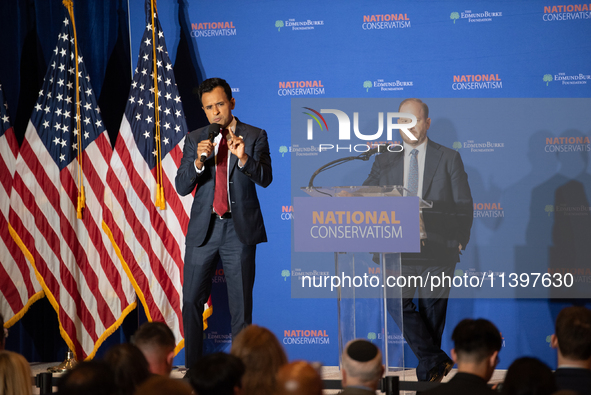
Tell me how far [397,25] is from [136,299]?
3.37 meters

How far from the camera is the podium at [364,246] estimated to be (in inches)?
131

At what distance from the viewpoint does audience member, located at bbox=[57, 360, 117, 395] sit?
1.57m

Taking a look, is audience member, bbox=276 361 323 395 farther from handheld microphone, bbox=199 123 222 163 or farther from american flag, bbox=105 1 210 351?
american flag, bbox=105 1 210 351

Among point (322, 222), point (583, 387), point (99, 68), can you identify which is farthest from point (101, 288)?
point (583, 387)

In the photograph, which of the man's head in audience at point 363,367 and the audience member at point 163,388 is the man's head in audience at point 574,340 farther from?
the audience member at point 163,388

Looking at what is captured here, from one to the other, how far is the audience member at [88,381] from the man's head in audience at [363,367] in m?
0.81

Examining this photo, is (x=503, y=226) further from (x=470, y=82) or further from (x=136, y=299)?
(x=136, y=299)

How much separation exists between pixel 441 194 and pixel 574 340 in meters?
2.57

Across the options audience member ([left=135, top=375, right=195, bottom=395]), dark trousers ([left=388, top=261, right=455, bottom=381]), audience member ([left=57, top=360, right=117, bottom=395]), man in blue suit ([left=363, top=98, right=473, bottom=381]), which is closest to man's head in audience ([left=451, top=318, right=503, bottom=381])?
audience member ([left=135, top=375, right=195, bottom=395])

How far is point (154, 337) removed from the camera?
7.70 feet

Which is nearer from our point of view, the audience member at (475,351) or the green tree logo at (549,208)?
the audience member at (475,351)

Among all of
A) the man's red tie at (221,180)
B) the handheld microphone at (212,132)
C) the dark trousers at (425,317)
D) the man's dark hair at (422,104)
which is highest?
the man's dark hair at (422,104)

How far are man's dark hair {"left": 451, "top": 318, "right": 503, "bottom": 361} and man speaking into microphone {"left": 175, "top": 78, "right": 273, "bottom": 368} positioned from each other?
1.91 meters

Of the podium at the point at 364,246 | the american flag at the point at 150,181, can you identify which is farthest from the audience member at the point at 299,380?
the american flag at the point at 150,181
